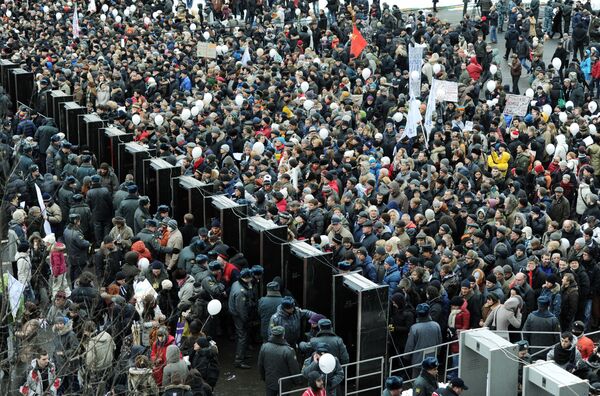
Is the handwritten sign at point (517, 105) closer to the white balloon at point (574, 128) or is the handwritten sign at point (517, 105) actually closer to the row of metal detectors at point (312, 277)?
the white balloon at point (574, 128)

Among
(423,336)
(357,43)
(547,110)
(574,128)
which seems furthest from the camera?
(357,43)

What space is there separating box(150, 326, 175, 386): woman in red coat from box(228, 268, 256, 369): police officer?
2.16 metres

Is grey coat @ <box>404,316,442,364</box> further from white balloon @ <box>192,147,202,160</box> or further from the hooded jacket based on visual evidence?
white balloon @ <box>192,147,202,160</box>

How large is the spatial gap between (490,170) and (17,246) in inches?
389

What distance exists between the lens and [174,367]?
1294cm

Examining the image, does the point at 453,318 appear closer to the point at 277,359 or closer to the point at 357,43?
the point at 277,359

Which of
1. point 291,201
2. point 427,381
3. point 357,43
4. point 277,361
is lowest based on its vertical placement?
point 277,361

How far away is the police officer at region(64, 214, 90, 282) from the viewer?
1733cm

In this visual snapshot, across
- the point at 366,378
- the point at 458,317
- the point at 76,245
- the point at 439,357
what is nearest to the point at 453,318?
the point at 458,317

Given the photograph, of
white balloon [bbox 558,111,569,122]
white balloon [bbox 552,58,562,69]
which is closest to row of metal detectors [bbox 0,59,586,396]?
white balloon [bbox 558,111,569,122]

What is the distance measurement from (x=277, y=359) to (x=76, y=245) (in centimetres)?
509

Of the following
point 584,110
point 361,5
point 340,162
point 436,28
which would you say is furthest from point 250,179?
point 361,5

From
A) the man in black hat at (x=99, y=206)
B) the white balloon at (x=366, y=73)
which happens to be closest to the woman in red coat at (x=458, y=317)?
the man in black hat at (x=99, y=206)

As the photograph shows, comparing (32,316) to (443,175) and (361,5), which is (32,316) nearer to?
(443,175)
